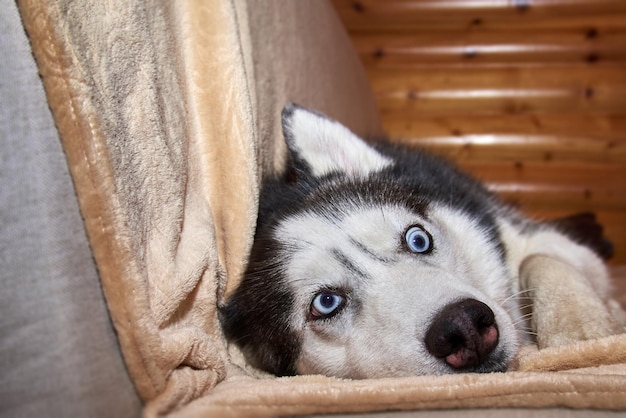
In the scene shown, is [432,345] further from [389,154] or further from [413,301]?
[389,154]

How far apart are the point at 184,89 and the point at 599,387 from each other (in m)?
1.21

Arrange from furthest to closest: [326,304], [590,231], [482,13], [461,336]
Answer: [482,13] → [590,231] → [326,304] → [461,336]

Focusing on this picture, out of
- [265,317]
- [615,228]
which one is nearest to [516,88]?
[615,228]

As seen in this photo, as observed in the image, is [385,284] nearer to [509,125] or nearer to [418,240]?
[418,240]

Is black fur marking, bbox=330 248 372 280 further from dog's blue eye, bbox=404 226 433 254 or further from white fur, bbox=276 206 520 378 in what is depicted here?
dog's blue eye, bbox=404 226 433 254

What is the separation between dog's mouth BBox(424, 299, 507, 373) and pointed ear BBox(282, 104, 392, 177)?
A: 699 millimetres

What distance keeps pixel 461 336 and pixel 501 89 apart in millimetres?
2771

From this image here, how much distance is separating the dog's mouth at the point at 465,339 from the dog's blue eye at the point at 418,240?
1.03ft

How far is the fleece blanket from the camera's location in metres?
1.04

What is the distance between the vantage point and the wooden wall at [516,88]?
3.61 metres

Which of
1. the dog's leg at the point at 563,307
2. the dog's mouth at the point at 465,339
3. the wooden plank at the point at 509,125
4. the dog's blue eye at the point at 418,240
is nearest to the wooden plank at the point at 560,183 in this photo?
the wooden plank at the point at 509,125

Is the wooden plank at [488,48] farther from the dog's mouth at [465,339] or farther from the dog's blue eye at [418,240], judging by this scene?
the dog's mouth at [465,339]

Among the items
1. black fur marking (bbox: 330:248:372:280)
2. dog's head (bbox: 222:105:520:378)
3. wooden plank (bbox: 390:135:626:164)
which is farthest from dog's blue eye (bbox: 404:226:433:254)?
wooden plank (bbox: 390:135:626:164)

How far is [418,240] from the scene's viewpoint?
5.44 ft
